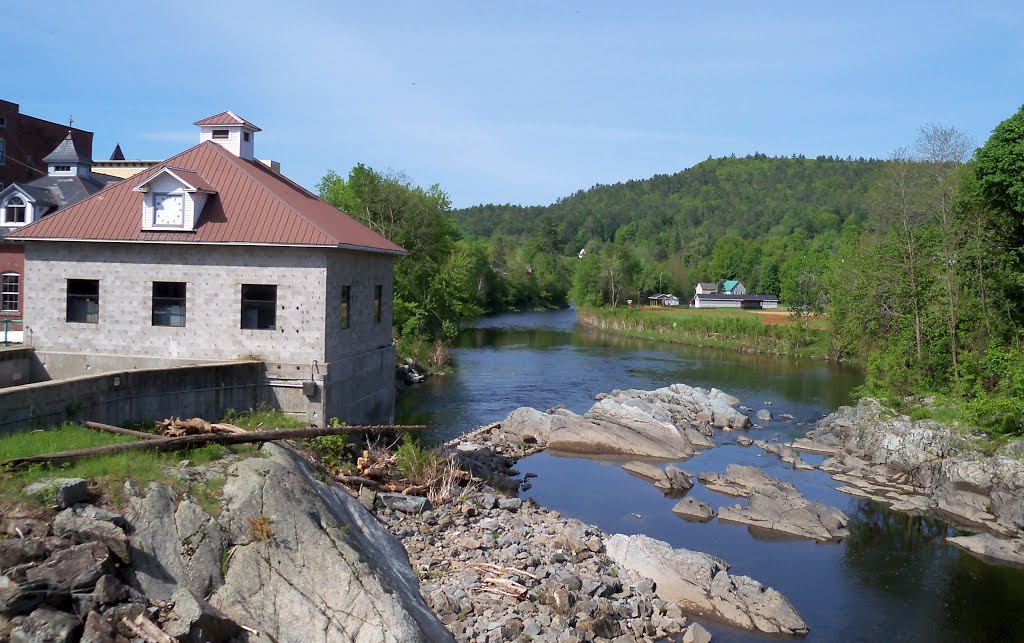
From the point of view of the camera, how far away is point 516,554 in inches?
699

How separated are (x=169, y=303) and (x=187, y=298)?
58 cm

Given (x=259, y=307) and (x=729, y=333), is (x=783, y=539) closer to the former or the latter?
(x=259, y=307)

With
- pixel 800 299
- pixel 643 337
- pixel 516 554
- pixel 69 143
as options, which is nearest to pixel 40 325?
pixel 516 554

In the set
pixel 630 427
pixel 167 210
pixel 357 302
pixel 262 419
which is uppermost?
pixel 167 210

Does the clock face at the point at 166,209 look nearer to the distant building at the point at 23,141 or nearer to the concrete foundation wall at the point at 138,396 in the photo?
Result: the concrete foundation wall at the point at 138,396

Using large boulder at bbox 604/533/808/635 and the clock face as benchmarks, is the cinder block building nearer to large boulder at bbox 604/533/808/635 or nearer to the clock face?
the clock face

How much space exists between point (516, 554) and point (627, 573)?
101 inches

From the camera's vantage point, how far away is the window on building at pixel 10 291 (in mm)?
35062

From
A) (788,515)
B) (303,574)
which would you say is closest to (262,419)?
(303,574)

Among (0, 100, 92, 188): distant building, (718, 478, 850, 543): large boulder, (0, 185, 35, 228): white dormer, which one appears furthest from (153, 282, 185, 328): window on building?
(0, 100, 92, 188): distant building

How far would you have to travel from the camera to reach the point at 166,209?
67.1ft

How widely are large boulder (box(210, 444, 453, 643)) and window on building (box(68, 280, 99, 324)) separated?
9.76 meters

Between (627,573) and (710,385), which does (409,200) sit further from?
(627,573)

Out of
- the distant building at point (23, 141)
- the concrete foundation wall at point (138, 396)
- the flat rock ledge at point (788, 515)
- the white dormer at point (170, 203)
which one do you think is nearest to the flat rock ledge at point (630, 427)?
the flat rock ledge at point (788, 515)
